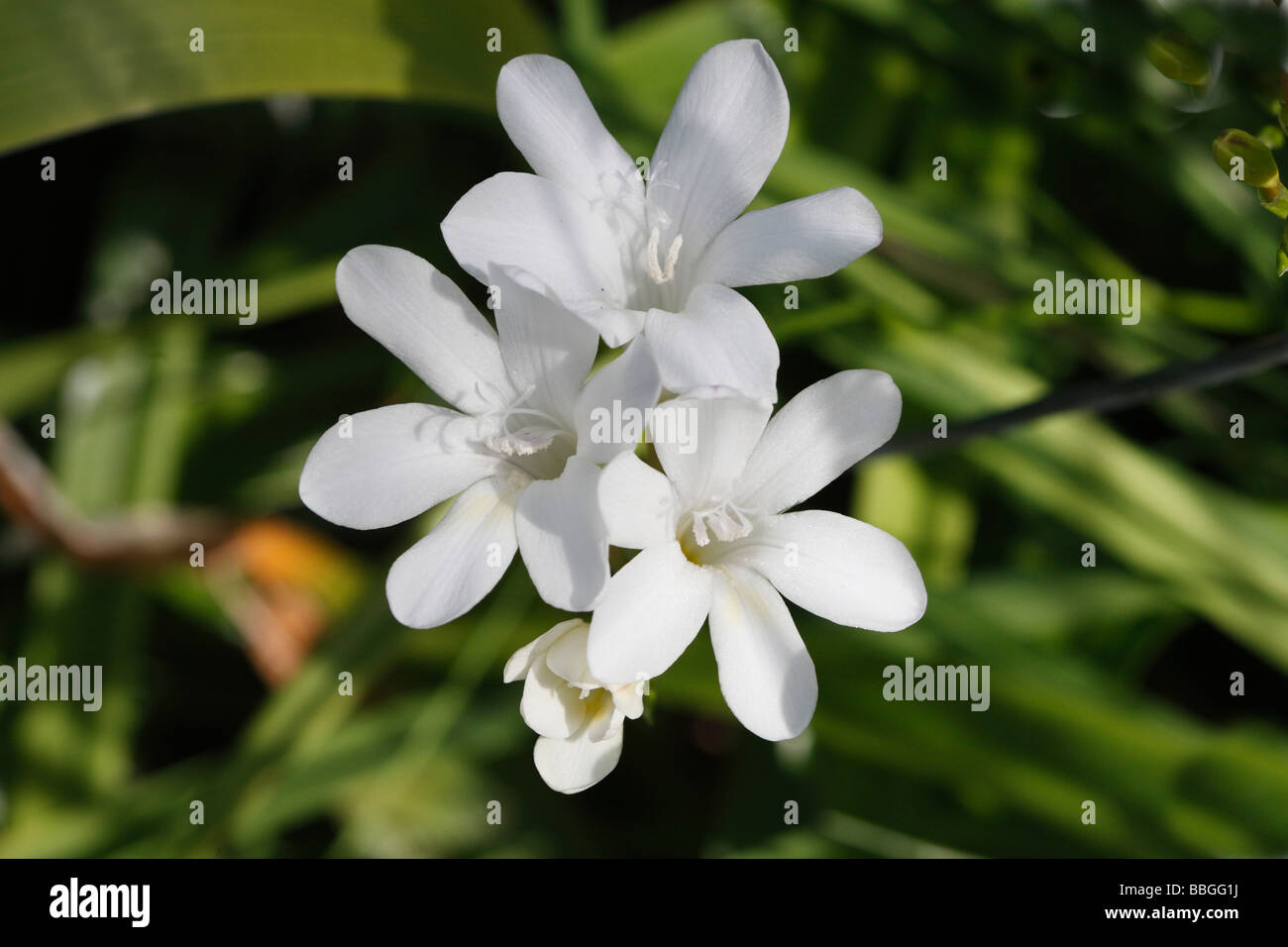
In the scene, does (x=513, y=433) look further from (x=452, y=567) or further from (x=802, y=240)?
(x=802, y=240)

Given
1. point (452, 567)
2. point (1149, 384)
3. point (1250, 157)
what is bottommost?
point (452, 567)

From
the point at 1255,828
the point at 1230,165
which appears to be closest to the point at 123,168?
the point at 1230,165

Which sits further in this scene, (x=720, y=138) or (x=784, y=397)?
(x=784, y=397)

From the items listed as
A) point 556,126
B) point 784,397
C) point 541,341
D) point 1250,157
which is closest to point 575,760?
point 541,341

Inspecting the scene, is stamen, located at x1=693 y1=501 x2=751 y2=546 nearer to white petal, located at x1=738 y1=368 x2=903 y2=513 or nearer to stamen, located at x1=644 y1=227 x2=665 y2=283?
white petal, located at x1=738 y1=368 x2=903 y2=513

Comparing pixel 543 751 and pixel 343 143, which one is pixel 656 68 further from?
pixel 543 751

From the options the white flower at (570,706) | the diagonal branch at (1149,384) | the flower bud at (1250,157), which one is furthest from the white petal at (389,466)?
the flower bud at (1250,157)
